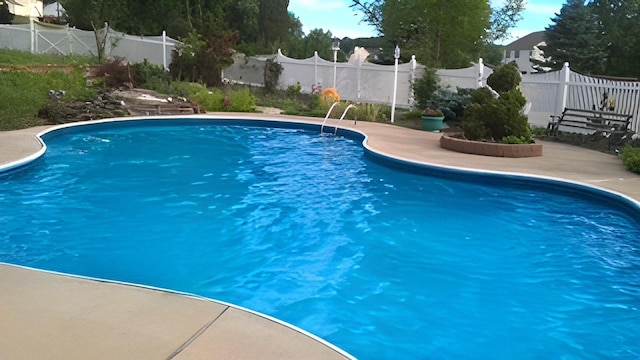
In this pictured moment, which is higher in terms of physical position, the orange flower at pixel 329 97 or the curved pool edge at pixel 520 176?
the orange flower at pixel 329 97

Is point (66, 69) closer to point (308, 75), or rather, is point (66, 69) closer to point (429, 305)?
Result: point (308, 75)

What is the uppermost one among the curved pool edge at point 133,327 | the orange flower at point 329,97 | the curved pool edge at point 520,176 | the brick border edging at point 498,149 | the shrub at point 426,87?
the shrub at point 426,87

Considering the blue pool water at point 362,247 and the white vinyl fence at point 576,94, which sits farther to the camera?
the white vinyl fence at point 576,94

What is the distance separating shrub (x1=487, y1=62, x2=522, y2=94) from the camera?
10797 mm

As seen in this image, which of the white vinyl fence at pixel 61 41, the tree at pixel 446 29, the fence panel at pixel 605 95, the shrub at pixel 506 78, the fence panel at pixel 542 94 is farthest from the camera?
the white vinyl fence at pixel 61 41

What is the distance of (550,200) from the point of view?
7887 millimetres

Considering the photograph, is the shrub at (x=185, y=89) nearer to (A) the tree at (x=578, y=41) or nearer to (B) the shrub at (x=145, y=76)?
(B) the shrub at (x=145, y=76)

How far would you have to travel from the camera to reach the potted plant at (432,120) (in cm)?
1350

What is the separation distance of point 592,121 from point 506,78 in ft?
8.48

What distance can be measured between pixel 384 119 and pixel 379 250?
32.1 ft

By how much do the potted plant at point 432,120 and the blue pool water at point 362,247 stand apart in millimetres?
4199

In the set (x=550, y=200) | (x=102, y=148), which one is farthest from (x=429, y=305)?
(x=102, y=148)

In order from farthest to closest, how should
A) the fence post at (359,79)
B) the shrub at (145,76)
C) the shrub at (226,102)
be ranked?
1. the fence post at (359,79)
2. the shrub at (145,76)
3. the shrub at (226,102)

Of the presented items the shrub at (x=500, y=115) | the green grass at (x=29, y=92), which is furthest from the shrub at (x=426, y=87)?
the green grass at (x=29, y=92)
